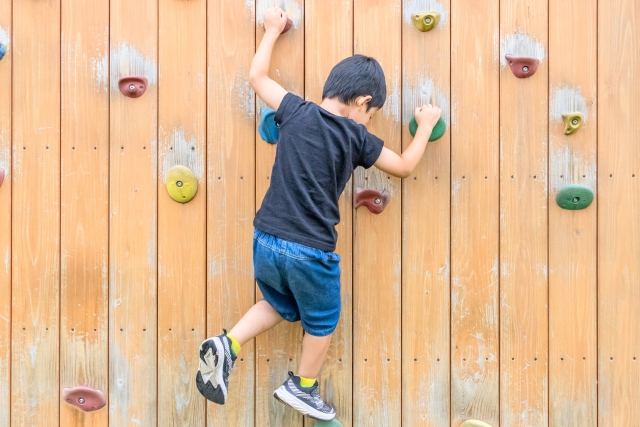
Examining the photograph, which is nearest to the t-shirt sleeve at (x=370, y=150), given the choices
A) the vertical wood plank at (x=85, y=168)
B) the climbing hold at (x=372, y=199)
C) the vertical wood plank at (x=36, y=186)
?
the climbing hold at (x=372, y=199)

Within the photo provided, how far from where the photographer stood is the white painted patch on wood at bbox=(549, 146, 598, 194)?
1.83 m

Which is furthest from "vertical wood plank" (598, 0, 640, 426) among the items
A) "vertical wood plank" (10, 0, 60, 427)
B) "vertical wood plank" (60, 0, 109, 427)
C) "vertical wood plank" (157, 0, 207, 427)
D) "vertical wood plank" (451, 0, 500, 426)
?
"vertical wood plank" (10, 0, 60, 427)

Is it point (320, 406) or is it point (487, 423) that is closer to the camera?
point (320, 406)

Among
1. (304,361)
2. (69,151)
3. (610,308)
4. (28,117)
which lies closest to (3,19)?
(28,117)

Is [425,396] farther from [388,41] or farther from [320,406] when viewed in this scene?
[388,41]

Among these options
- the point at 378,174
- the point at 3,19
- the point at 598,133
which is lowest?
the point at 378,174

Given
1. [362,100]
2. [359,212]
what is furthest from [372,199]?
[362,100]

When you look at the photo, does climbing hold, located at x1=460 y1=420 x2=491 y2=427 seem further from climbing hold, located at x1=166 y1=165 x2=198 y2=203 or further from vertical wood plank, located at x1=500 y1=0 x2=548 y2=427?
climbing hold, located at x1=166 y1=165 x2=198 y2=203

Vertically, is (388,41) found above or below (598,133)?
above

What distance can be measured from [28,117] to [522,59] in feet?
4.80

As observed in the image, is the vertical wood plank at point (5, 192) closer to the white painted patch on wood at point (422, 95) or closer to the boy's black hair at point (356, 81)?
the boy's black hair at point (356, 81)

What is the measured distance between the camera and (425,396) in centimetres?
185

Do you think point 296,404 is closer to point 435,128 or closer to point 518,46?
point 435,128

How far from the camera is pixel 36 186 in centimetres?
186
